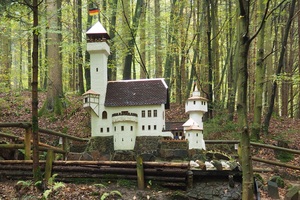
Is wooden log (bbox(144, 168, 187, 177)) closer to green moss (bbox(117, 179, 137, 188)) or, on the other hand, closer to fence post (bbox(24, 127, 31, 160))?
green moss (bbox(117, 179, 137, 188))

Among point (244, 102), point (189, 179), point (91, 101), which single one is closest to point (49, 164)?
point (91, 101)

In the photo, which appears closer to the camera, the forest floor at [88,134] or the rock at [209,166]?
the forest floor at [88,134]

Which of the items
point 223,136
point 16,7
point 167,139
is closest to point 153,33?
point 223,136

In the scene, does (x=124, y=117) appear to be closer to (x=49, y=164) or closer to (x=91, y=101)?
(x=91, y=101)

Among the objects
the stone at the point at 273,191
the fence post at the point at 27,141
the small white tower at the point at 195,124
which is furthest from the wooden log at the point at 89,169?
the stone at the point at 273,191

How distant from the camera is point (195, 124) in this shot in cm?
1034

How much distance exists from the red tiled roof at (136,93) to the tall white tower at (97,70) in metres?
0.33

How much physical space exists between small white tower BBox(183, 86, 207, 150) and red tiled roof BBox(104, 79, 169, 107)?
1116 mm

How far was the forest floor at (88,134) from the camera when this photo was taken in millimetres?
6891

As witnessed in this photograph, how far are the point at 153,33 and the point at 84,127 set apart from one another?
950 cm

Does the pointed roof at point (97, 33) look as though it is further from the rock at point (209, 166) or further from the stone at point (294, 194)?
the stone at point (294, 194)

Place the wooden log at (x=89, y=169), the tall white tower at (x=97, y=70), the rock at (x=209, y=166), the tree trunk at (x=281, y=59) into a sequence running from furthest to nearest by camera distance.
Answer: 1. the tree trunk at (x=281, y=59)
2. the tall white tower at (x=97, y=70)
3. the rock at (x=209, y=166)
4. the wooden log at (x=89, y=169)

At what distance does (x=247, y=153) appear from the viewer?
4992 millimetres

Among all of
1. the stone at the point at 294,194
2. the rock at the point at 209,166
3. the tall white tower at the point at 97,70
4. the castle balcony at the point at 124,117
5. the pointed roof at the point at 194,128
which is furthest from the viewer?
the tall white tower at the point at 97,70
